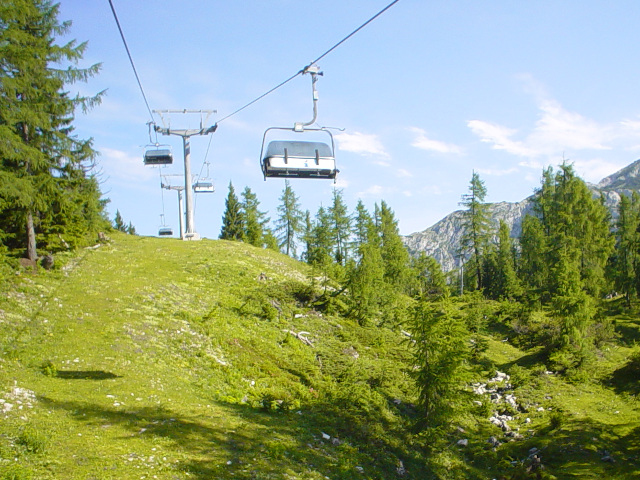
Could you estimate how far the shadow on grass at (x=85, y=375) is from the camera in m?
15.1

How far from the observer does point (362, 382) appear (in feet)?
78.7

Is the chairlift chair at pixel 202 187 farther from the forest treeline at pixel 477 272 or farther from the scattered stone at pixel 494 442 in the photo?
the scattered stone at pixel 494 442

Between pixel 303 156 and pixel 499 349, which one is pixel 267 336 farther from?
pixel 499 349

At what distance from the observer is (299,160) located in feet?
46.0

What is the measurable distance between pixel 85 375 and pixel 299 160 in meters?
10.7

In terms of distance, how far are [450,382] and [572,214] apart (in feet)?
147

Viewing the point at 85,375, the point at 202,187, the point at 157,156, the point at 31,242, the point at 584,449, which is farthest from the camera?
the point at 202,187

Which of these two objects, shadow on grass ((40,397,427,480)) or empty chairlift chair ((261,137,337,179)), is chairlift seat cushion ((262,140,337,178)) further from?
shadow on grass ((40,397,427,480))

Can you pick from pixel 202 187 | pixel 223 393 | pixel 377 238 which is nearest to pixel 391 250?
pixel 377 238

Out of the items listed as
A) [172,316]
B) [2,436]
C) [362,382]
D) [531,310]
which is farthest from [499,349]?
[2,436]

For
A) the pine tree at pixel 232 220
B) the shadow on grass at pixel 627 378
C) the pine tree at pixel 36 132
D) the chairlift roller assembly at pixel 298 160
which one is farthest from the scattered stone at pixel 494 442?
the pine tree at pixel 232 220

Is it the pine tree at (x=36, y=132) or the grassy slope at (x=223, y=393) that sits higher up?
the pine tree at (x=36, y=132)

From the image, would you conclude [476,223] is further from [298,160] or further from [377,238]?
[298,160]

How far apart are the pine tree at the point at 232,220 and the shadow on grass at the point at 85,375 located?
5565cm
